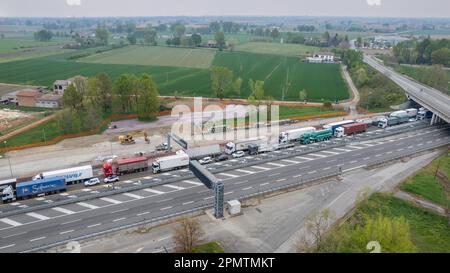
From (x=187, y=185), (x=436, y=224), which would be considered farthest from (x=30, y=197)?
(x=436, y=224)

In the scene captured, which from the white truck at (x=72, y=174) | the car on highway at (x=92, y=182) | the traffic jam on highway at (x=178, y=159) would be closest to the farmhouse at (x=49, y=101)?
the traffic jam on highway at (x=178, y=159)

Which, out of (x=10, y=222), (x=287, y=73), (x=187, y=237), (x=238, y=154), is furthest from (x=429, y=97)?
(x=10, y=222)

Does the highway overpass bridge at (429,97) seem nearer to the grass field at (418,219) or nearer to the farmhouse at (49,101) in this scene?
the grass field at (418,219)

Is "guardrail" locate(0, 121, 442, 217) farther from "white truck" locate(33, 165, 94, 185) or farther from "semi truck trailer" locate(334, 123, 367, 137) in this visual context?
"white truck" locate(33, 165, 94, 185)

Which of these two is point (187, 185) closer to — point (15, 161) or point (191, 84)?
point (15, 161)

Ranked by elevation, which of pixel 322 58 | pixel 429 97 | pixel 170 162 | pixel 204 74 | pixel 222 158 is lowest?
pixel 222 158

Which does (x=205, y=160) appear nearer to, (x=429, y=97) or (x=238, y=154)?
(x=238, y=154)
